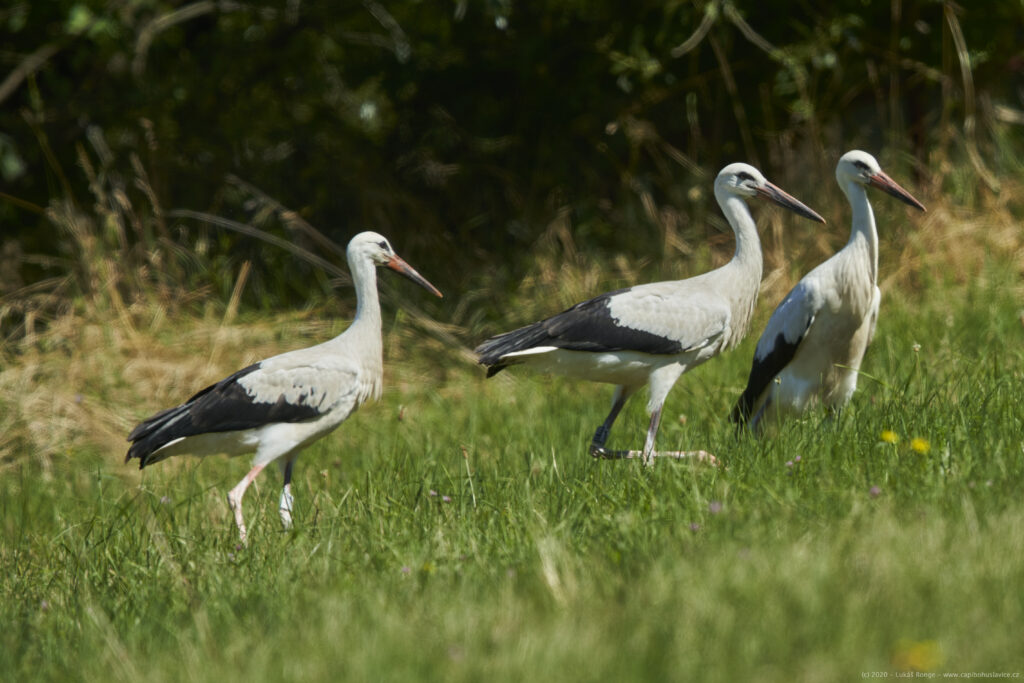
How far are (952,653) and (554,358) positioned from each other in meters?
3.42

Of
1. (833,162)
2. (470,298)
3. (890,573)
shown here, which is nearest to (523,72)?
(470,298)

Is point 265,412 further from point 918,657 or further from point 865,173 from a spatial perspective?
point 918,657

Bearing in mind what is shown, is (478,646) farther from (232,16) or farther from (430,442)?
(232,16)

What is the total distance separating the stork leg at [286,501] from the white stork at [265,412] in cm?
7

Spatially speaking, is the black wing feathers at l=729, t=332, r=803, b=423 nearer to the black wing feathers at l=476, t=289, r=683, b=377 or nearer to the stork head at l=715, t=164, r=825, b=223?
the black wing feathers at l=476, t=289, r=683, b=377

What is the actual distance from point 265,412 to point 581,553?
95.3 inches

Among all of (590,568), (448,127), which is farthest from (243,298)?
(590,568)

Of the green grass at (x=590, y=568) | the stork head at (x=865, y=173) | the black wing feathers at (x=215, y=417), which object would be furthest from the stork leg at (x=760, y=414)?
the black wing feathers at (x=215, y=417)

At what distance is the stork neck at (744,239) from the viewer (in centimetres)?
613

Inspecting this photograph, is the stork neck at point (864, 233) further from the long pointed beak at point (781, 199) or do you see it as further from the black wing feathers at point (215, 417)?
the black wing feathers at point (215, 417)

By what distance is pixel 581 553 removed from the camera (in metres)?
3.70

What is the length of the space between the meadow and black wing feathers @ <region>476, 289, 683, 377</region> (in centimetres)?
48

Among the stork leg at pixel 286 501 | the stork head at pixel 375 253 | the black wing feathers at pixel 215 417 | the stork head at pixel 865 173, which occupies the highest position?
the stork head at pixel 865 173

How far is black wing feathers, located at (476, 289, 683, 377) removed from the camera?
5.77m
